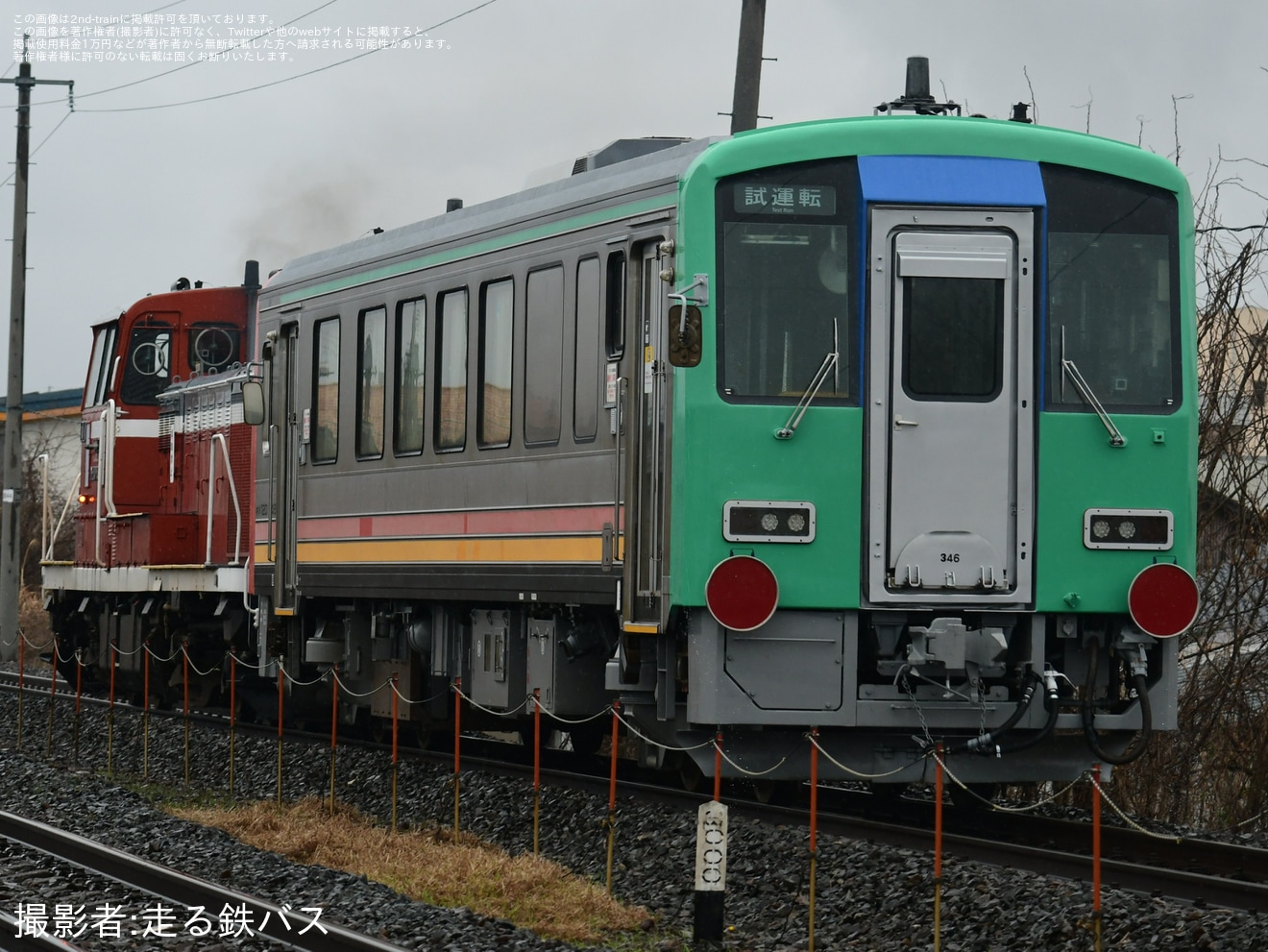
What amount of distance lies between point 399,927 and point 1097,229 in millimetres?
5055

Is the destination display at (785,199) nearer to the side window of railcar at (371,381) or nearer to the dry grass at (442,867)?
the dry grass at (442,867)

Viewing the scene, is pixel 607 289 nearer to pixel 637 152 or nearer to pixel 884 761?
pixel 637 152

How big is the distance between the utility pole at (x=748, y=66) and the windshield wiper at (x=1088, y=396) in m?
5.53

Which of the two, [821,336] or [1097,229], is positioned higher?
[1097,229]

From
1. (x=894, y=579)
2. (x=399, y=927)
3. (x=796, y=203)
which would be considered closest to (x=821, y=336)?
(x=796, y=203)

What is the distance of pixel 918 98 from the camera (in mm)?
10875

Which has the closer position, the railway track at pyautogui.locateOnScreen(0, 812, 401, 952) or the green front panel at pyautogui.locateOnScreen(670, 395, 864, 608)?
the railway track at pyautogui.locateOnScreen(0, 812, 401, 952)

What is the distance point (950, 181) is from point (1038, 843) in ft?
11.4

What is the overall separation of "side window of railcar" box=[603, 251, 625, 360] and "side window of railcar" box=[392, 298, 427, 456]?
2.42 meters

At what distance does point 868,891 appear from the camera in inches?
340

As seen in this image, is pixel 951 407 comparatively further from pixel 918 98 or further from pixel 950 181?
pixel 918 98

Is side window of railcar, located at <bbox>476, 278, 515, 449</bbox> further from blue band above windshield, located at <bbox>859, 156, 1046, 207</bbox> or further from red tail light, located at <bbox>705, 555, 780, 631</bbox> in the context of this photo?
blue band above windshield, located at <bbox>859, 156, 1046, 207</bbox>

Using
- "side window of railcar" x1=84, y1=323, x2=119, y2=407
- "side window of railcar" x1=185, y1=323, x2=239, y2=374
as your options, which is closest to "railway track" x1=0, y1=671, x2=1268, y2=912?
"side window of railcar" x1=185, y1=323, x2=239, y2=374

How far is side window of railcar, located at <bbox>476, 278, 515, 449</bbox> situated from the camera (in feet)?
38.7
